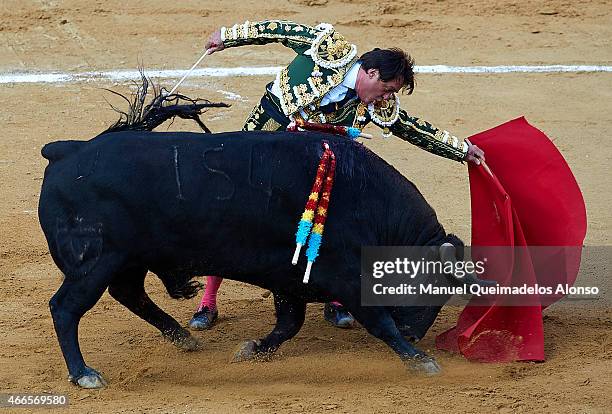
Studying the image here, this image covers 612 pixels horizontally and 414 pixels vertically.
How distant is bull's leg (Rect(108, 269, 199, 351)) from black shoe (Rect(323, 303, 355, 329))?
79cm

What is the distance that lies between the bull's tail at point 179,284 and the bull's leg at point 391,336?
31.2 inches

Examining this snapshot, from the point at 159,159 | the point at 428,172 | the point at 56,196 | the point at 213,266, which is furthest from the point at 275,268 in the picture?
the point at 428,172

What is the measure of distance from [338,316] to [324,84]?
1.30 m

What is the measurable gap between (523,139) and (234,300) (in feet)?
5.98

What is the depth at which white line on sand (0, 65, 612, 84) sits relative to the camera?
9.56 m

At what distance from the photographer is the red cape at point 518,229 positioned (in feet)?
17.4

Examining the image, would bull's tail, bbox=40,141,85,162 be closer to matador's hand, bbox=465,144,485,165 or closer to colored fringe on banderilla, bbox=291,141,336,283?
colored fringe on banderilla, bbox=291,141,336,283

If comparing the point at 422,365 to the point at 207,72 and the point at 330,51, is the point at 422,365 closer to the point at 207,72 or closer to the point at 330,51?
the point at 330,51

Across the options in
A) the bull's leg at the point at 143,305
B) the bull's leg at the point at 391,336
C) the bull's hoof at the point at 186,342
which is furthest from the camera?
the bull's hoof at the point at 186,342

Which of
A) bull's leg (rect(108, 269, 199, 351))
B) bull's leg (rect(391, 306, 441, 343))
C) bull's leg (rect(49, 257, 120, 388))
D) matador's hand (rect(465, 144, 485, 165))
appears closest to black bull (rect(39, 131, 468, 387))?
A: bull's leg (rect(49, 257, 120, 388))

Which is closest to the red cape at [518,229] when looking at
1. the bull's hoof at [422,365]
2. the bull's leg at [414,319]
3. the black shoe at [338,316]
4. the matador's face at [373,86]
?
the bull's leg at [414,319]

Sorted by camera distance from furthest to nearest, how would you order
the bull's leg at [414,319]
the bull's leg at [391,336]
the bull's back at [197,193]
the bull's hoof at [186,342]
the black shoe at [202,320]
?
the black shoe at [202,320] → the bull's hoof at [186,342] → the bull's leg at [414,319] → the bull's leg at [391,336] → the bull's back at [197,193]

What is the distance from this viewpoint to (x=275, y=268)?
4977 mm

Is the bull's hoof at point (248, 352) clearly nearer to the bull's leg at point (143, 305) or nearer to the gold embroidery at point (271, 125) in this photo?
the bull's leg at point (143, 305)
